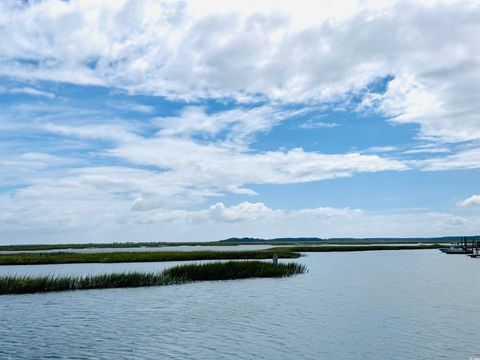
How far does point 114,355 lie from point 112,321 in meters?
7.80

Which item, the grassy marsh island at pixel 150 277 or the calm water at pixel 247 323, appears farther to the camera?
the grassy marsh island at pixel 150 277

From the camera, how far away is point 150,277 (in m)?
43.4

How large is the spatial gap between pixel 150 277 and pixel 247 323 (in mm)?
18943

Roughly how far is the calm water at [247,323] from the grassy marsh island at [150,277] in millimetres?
1869

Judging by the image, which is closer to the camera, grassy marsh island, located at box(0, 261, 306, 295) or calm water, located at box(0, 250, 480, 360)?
calm water, located at box(0, 250, 480, 360)

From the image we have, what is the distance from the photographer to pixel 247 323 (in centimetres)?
2661

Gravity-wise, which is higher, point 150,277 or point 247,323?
point 150,277

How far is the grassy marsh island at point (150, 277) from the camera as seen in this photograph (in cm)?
3739

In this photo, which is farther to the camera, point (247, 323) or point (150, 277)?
point (150, 277)

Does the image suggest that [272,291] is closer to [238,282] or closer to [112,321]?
[238,282]

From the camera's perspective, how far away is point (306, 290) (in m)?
40.6

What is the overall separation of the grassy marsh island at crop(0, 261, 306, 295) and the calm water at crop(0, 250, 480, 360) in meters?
1.87

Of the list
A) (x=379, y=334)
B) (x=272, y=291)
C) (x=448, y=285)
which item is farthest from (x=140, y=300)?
(x=448, y=285)

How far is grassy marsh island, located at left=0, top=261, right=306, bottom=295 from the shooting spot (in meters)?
37.4
